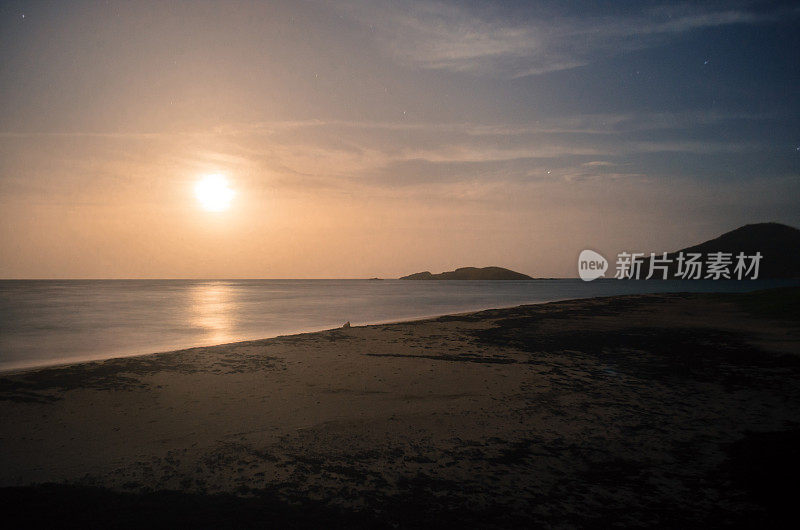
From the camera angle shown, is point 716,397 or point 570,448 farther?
point 716,397

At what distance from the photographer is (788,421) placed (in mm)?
7625

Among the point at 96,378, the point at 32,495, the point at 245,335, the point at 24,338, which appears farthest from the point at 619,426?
the point at 24,338

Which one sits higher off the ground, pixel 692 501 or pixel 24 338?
pixel 692 501

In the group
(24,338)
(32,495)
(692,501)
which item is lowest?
(24,338)

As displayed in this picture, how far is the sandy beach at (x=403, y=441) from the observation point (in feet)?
15.8

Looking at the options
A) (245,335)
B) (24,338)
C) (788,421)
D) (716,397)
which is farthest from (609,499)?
(24,338)

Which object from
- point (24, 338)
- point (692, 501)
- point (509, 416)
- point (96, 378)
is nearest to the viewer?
point (692, 501)

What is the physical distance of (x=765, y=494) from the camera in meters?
5.08

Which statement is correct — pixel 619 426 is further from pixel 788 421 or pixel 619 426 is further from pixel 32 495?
pixel 32 495

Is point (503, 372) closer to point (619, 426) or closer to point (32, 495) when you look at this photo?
point (619, 426)

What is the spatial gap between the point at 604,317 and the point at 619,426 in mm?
22126

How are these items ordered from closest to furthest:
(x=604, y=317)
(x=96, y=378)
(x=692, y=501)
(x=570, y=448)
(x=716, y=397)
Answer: (x=692, y=501)
(x=570, y=448)
(x=716, y=397)
(x=96, y=378)
(x=604, y=317)

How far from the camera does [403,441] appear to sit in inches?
268

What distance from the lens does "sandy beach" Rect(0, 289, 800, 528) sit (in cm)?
481
